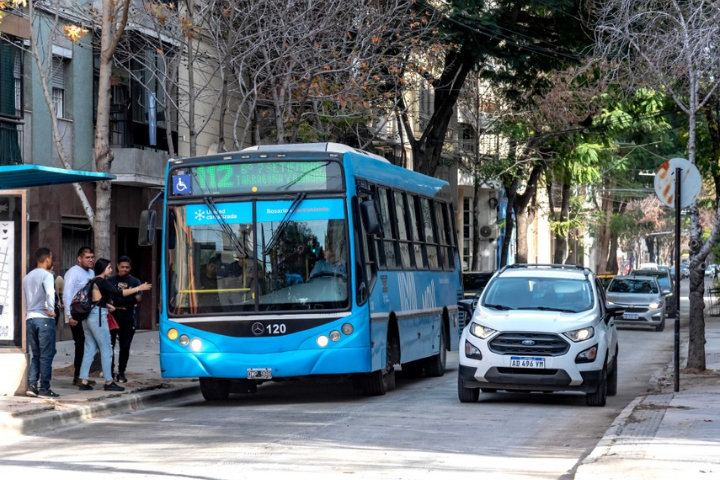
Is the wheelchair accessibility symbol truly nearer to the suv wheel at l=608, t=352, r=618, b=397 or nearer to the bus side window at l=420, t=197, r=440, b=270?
the bus side window at l=420, t=197, r=440, b=270

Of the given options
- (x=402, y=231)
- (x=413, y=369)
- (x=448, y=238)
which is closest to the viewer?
(x=402, y=231)

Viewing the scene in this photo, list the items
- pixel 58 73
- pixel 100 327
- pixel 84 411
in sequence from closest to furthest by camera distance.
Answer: pixel 84 411 → pixel 100 327 → pixel 58 73

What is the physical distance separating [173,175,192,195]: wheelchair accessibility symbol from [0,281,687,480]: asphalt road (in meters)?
2.68

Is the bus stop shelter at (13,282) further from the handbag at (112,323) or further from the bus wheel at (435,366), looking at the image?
the bus wheel at (435,366)

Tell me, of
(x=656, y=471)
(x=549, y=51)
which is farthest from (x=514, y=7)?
(x=656, y=471)

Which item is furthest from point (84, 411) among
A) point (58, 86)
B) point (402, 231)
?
point (58, 86)

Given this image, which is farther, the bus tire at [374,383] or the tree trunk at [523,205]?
the tree trunk at [523,205]

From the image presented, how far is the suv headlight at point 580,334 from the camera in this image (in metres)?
14.1

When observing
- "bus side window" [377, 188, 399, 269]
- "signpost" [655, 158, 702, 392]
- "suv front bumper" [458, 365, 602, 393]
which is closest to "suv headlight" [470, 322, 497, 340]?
"suv front bumper" [458, 365, 602, 393]

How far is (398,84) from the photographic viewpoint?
27922 millimetres

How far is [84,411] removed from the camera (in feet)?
44.7

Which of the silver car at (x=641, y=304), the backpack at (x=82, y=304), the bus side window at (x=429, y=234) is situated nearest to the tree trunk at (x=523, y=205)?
the silver car at (x=641, y=304)

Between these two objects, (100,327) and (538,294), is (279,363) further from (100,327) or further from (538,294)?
(538,294)

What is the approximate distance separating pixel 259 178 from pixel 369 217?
4.76 ft
